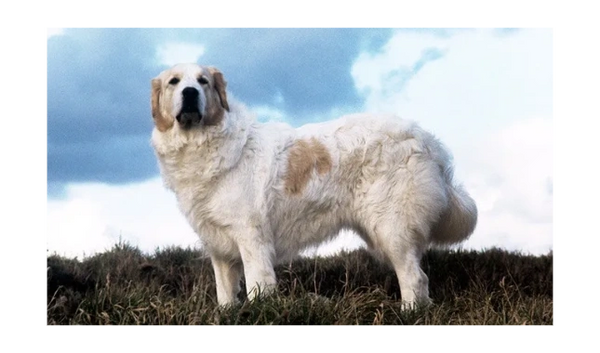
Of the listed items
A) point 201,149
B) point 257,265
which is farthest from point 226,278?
point 201,149

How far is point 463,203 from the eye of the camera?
6.65 m

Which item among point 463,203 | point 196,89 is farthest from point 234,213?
point 463,203

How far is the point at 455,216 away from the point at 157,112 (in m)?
3.15

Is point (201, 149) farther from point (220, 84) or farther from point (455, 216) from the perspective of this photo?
point (455, 216)

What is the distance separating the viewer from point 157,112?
6043mm

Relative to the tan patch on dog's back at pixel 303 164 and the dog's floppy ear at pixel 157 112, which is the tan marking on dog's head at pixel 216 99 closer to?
the dog's floppy ear at pixel 157 112

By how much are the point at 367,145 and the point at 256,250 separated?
4.87ft

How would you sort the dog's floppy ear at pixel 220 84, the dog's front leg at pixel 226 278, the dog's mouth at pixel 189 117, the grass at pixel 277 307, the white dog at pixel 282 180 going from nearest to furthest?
1. the grass at pixel 277 307
2. the dog's mouth at pixel 189 117
3. the white dog at pixel 282 180
4. the dog's floppy ear at pixel 220 84
5. the dog's front leg at pixel 226 278

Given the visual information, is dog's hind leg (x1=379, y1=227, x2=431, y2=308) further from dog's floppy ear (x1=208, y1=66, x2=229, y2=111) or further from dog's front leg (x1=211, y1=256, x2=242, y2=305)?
dog's floppy ear (x1=208, y1=66, x2=229, y2=111)

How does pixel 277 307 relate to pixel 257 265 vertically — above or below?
below

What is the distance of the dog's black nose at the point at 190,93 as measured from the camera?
18.5 feet

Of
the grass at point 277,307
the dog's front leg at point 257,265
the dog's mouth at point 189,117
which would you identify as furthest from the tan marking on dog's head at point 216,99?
the grass at point 277,307

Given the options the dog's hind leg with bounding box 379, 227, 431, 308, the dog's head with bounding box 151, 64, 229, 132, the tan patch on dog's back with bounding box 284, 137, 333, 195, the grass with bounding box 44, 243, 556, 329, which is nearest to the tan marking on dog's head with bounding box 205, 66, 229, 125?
the dog's head with bounding box 151, 64, 229, 132

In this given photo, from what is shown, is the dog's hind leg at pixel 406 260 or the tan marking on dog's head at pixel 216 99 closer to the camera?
the tan marking on dog's head at pixel 216 99
